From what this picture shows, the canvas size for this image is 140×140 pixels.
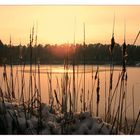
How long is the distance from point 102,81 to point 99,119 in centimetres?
19

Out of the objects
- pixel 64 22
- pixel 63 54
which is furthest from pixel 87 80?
pixel 64 22

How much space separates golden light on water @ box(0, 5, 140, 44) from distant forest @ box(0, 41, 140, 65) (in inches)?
1.3

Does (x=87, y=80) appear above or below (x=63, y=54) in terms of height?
below

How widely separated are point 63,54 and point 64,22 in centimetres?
17

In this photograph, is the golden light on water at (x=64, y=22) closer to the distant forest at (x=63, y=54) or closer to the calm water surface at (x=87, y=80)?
the distant forest at (x=63, y=54)

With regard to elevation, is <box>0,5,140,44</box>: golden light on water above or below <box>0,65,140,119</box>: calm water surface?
above

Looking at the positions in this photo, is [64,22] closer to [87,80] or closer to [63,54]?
[63,54]

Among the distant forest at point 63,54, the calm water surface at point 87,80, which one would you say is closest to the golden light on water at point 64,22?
the distant forest at point 63,54

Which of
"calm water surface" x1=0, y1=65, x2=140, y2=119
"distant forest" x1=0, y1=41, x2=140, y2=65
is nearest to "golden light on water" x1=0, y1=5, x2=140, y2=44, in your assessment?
"distant forest" x1=0, y1=41, x2=140, y2=65

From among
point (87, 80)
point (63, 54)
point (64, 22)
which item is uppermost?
point (64, 22)

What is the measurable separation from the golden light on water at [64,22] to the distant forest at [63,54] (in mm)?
34

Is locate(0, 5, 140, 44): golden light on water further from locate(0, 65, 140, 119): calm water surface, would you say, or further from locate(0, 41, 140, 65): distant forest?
locate(0, 65, 140, 119): calm water surface

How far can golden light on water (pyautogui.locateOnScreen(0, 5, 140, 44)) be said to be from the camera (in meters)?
2.07

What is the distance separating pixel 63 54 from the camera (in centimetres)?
206
